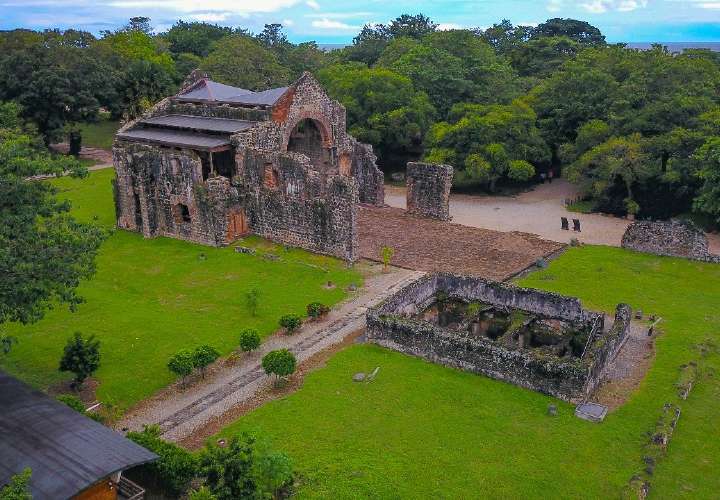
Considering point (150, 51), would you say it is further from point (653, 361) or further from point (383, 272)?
point (653, 361)

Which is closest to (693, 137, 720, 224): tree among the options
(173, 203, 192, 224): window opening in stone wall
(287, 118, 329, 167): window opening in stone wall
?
(287, 118, 329, 167): window opening in stone wall

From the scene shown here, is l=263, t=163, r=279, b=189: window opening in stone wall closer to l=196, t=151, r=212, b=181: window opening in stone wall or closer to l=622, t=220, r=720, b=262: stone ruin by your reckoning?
l=196, t=151, r=212, b=181: window opening in stone wall

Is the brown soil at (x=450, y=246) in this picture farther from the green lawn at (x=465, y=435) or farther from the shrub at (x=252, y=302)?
the green lawn at (x=465, y=435)

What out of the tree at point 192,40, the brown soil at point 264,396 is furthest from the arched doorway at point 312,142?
the tree at point 192,40

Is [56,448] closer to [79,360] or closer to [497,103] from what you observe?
[79,360]

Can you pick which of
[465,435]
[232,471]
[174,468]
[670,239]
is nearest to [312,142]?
[670,239]
